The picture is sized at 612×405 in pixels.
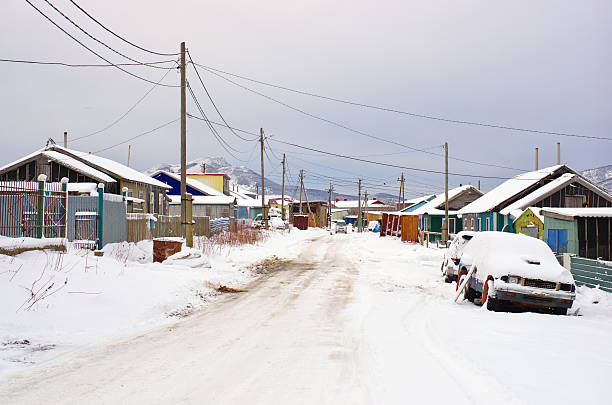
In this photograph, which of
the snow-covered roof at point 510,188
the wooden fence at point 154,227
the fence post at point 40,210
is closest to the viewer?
the fence post at point 40,210

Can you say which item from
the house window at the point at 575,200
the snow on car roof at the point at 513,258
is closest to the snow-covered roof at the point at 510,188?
the house window at the point at 575,200

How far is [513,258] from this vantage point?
11.1 m

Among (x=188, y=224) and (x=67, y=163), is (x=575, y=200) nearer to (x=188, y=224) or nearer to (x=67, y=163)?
(x=188, y=224)

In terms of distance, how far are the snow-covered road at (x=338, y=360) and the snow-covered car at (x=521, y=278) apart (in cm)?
49

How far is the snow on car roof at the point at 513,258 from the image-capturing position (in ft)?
34.6

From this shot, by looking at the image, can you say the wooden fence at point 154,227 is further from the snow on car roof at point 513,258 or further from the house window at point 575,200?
the house window at point 575,200

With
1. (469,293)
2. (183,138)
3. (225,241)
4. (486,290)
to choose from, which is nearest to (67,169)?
(225,241)

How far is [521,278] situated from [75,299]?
9.29 meters

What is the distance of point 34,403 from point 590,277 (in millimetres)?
13754

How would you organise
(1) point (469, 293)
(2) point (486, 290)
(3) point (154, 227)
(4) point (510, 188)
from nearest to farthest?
(2) point (486, 290) < (1) point (469, 293) < (3) point (154, 227) < (4) point (510, 188)

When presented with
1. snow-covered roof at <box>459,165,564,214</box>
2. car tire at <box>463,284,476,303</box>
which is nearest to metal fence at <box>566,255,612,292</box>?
car tire at <box>463,284,476,303</box>

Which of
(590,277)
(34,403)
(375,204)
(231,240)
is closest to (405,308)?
(590,277)

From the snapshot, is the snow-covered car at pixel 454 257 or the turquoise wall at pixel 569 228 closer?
the snow-covered car at pixel 454 257

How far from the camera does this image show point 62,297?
29.8ft
